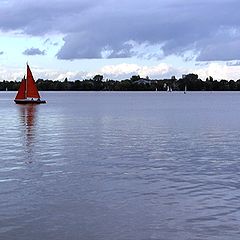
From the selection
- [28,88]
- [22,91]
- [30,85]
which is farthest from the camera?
[22,91]

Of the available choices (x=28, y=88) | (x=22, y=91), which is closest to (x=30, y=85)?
(x=28, y=88)

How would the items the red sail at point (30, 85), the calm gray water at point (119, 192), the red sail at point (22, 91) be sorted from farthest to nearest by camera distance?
the red sail at point (22, 91), the red sail at point (30, 85), the calm gray water at point (119, 192)

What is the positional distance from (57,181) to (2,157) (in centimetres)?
832

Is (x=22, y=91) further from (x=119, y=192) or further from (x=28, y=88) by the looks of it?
(x=119, y=192)

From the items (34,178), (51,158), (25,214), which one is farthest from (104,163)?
(25,214)

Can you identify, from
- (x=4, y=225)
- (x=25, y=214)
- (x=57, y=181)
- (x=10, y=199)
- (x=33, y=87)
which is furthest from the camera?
(x=33, y=87)

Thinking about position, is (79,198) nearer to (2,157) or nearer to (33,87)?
(2,157)

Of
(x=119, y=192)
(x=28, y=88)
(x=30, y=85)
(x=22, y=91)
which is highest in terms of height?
(x=30, y=85)

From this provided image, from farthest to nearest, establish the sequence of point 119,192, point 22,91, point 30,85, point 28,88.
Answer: point 22,91 → point 28,88 → point 30,85 → point 119,192

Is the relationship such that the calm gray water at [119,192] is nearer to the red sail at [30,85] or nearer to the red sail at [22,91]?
the red sail at [30,85]

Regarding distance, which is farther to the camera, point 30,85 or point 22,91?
point 22,91

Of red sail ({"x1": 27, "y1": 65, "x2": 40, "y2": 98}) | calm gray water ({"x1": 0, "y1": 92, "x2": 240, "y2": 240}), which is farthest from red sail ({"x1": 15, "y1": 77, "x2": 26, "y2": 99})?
calm gray water ({"x1": 0, "y1": 92, "x2": 240, "y2": 240})

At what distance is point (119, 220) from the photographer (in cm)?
1519

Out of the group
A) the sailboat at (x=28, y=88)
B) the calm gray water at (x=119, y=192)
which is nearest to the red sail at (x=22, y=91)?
the sailboat at (x=28, y=88)
